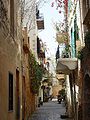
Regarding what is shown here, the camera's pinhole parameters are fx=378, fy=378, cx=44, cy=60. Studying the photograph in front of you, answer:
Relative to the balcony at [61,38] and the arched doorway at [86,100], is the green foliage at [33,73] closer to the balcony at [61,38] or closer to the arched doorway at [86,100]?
the balcony at [61,38]

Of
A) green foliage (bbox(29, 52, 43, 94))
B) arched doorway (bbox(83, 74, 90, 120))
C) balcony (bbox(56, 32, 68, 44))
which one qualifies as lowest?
arched doorway (bbox(83, 74, 90, 120))

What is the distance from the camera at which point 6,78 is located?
12.7 m

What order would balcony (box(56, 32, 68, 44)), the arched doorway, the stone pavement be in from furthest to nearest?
the stone pavement < balcony (box(56, 32, 68, 44)) < the arched doorway

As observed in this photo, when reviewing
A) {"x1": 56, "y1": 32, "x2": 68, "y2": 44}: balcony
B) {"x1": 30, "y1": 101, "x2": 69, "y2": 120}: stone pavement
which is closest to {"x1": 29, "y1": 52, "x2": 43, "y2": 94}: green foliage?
{"x1": 30, "y1": 101, "x2": 69, "y2": 120}: stone pavement

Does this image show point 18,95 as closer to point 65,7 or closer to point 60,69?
point 60,69

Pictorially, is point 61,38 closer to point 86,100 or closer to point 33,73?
point 86,100

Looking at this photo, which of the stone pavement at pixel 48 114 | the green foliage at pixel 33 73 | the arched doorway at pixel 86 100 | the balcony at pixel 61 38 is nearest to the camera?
the arched doorway at pixel 86 100

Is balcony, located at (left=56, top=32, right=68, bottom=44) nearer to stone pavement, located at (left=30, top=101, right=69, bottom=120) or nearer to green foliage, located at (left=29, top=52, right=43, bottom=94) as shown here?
stone pavement, located at (left=30, top=101, right=69, bottom=120)

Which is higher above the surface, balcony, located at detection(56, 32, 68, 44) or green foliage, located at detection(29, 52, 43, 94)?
balcony, located at detection(56, 32, 68, 44)

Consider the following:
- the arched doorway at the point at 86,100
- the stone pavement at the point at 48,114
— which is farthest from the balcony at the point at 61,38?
the arched doorway at the point at 86,100

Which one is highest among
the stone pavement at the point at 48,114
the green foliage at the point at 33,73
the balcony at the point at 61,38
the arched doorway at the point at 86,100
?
the balcony at the point at 61,38

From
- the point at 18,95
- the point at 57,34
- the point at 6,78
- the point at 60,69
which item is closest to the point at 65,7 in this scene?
the point at 57,34

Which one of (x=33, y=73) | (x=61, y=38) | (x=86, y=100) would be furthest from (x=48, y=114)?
(x=86, y=100)

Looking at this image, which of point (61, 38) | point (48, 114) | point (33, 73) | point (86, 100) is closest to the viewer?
point (86, 100)
